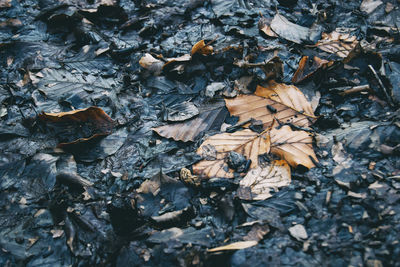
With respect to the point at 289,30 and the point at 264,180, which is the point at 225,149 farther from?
the point at 289,30

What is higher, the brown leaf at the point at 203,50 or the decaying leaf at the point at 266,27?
the decaying leaf at the point at 266,27

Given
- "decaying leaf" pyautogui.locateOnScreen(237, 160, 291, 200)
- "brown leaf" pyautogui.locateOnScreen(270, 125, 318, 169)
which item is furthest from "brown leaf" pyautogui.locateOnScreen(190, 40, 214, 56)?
"decaying leaf" pyautogui.locateOnScreen(237, 160, 291, 200)

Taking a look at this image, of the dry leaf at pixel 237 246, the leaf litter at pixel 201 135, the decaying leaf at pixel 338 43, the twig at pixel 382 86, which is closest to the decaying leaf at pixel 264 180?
the leaf litter at pixel 201 135

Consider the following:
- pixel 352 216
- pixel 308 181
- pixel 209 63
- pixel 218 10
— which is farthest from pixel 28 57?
pixel 352 216

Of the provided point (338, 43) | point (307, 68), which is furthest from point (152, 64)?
point (338, 43)

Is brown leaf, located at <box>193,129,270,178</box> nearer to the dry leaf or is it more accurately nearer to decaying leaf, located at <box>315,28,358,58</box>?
the dry leaf

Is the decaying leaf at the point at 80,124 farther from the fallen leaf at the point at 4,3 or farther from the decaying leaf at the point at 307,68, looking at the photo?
the fallen leaf at the point at 4,3

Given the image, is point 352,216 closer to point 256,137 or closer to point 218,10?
point 256,137
